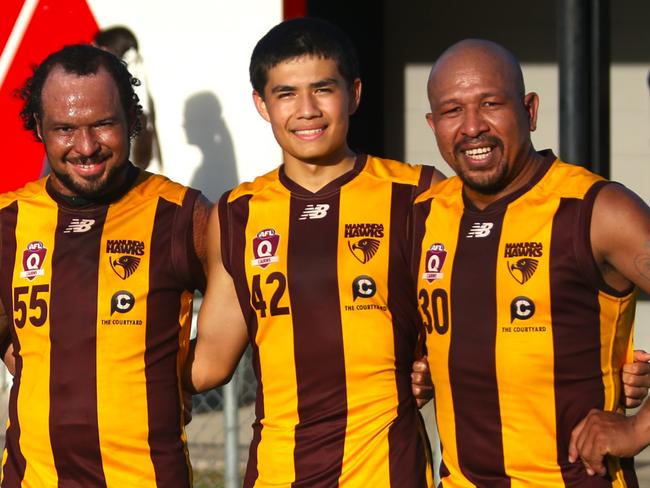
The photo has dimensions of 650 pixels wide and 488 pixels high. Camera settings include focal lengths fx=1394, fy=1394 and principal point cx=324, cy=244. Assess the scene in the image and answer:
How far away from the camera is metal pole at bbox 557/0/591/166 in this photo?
25.1 feet

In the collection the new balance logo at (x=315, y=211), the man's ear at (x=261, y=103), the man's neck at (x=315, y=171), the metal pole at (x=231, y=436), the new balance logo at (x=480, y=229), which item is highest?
the man's ear at (x=261, y=103)

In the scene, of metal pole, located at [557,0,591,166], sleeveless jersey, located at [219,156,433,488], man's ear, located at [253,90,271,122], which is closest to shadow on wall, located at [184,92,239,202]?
metal pole, located at [557,0,591,166]

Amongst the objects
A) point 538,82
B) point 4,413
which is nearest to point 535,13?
point 538,82

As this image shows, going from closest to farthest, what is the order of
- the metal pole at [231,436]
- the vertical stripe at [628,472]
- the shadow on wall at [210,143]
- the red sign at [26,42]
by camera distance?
the vertical stripe at [628,472] < the metal pole at [231,436] < the shadow on wall at [210,143] < the red sign at [26,42]

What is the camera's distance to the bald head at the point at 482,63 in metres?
4.08

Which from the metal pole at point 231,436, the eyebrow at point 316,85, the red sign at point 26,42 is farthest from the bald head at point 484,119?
the red sign at point 26,42

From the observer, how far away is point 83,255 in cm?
441

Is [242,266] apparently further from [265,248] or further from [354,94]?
[354,94]

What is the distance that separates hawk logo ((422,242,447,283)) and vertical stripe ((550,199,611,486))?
0.36 meters

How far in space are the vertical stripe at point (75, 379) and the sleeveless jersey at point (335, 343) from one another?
0.49 m

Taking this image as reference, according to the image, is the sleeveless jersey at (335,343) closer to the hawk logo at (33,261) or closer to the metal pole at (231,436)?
the hawk logo at (33,261)

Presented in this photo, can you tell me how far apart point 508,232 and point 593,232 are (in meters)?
0.27

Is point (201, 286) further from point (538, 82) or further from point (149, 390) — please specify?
point (538, 82)

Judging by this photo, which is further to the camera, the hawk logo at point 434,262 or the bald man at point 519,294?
the hawk logo at point 434,262
